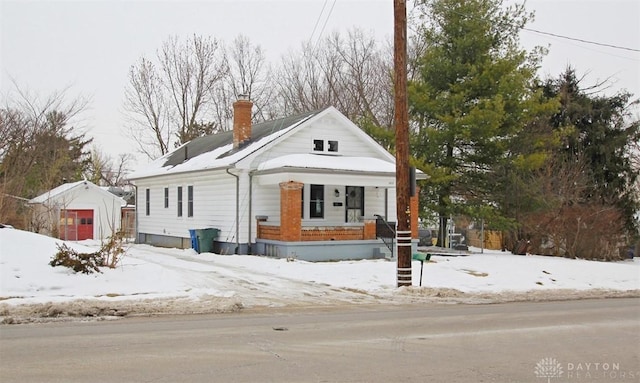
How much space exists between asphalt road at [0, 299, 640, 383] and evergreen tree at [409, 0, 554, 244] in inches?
662

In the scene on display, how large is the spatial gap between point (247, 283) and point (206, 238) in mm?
8905

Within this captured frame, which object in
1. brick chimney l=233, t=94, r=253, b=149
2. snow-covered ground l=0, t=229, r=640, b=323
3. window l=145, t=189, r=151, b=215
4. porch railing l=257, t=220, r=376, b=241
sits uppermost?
brick chimney l=233, t=94, r=253, b=149

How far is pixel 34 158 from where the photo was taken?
114 feet

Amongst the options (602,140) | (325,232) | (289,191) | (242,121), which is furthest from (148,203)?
(602,140)

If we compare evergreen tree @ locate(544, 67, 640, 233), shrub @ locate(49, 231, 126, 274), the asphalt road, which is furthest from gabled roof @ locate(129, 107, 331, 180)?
evergreen tree @ locate(544, 67, 640, 233)

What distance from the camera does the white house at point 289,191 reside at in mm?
22641

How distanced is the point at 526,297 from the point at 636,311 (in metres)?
2.99

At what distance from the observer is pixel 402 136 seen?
16078 millimetres

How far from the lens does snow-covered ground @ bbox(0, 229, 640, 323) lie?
12.7 meters

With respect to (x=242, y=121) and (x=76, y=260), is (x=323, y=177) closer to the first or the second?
(x=242, y=121)

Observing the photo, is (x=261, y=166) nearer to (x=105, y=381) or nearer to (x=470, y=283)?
(x=470, y=283)

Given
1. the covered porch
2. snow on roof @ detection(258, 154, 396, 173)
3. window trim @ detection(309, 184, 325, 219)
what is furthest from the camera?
window trim @ detection(309, 184, 325, 219)

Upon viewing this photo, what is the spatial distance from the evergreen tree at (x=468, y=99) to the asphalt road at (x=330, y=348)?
55.1 feet

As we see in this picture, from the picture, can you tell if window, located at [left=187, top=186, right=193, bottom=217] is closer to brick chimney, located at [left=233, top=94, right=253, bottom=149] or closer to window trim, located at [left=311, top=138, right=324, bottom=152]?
brick chimney, located at [left=233, top=94, right=253, bottom=149]
